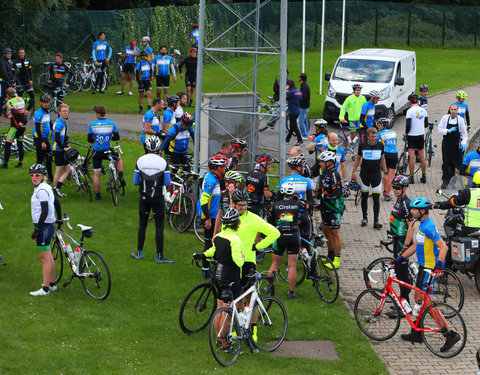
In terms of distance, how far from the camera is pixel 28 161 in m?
19.4

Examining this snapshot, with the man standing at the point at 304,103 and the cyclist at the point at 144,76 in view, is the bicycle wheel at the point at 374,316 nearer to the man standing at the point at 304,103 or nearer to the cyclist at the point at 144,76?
the man standing at the point at 304,103

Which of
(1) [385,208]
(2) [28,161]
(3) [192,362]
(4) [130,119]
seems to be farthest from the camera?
(4) [130,119]

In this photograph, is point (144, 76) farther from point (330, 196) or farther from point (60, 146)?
point (330, 196)

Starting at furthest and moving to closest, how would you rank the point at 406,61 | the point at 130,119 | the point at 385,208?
the point at 406,61 < the point at 130,119 < the point at 385,208

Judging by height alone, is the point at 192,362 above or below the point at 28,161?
below

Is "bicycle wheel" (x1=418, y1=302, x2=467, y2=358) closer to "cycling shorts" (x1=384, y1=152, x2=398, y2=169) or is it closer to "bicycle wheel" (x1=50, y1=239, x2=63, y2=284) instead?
"bicycle wheel" (x1=50, y1=239, x2=63, y2=284)

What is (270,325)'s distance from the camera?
33.9 ft

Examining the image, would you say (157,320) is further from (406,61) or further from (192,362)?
(406,61)

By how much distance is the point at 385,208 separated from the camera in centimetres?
1748

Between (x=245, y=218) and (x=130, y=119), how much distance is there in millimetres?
15154

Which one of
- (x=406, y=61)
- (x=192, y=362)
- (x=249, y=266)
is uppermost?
(x=406, y=61)

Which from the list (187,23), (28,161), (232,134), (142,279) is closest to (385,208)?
(232,134)

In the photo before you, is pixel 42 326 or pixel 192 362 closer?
pixel 192 362

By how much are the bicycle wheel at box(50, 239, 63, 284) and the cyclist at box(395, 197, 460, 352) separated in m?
5.15
